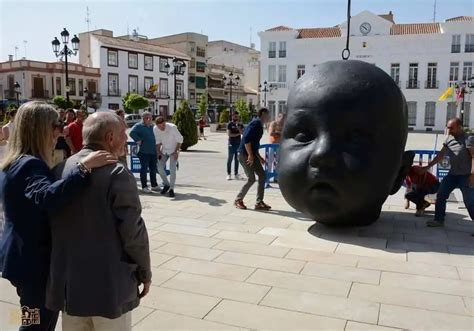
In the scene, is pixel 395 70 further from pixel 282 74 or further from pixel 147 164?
pixel 147 164

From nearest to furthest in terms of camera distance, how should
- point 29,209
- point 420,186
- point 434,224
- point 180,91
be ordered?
point 29,209
point 434,224
point 420,186
point 180,91

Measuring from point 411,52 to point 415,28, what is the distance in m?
3.32

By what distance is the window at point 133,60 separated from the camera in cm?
5609

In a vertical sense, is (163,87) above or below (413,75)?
below

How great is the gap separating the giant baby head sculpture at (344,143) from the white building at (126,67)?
46932mm

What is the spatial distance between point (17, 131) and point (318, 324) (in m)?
2.76

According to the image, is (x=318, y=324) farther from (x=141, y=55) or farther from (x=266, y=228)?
(x=141, y=55)

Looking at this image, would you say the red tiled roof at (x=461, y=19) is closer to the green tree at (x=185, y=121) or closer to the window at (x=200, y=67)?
the window at (x=200, y=67)

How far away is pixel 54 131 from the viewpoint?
2738mm

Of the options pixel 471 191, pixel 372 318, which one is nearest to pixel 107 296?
pixel 372 318

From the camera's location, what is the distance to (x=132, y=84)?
57.3 meters

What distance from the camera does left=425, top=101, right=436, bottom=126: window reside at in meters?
48.5

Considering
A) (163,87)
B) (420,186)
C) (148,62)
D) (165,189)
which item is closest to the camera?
(420,186)

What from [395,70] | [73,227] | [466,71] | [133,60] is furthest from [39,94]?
[73,227]
